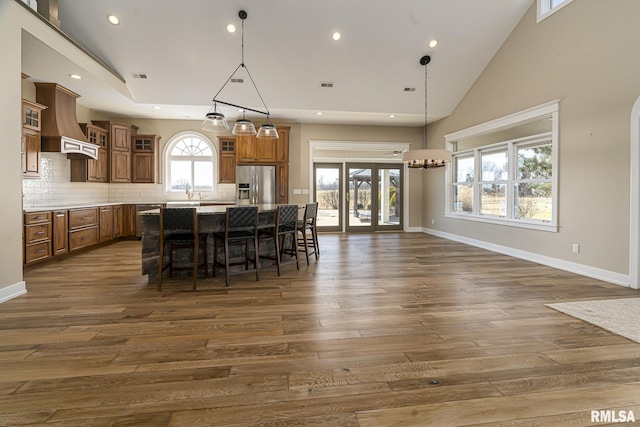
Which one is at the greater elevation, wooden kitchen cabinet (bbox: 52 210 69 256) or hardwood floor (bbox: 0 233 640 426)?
wooden kitchen cabinet (bbox: 52 210 69 256)

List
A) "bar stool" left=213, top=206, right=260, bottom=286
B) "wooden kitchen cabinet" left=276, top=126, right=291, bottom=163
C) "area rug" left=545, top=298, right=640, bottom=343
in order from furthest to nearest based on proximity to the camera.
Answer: "wooden kitchen cabinet" left=276, top=126, right=291, bottom=163 < "bar stool" left=213, top=206, right=260, bottom=286 < "area rug" left=545, top=298, right=640, bottom=343

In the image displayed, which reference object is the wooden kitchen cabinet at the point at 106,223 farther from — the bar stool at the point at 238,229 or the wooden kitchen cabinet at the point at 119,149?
the bar stool at the point at 238,229

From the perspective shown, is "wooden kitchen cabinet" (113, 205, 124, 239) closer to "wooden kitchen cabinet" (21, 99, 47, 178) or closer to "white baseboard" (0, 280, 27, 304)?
"wooden kitchen cabinet" (21, 99, 47, 178)

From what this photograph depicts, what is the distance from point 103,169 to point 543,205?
8.74 m

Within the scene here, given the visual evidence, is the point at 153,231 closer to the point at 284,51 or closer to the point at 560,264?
the point at 284,51

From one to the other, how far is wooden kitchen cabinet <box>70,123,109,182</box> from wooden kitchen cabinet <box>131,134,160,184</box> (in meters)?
0.62

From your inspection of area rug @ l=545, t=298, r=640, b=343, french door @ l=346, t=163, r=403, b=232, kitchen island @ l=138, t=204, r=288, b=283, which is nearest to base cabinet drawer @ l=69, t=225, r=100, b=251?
kitchen island @ l=138, t=204, r=288, b=283

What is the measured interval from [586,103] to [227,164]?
273 inches

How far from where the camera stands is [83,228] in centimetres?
575

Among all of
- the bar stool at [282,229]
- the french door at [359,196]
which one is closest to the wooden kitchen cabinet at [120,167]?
the french door at [359,196]

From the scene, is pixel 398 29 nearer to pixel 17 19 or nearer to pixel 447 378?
pixel 17 19

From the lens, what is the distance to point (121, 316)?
2.81 m

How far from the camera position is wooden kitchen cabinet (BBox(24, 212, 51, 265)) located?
438cm

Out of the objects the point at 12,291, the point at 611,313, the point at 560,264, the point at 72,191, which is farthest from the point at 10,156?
the point at 560,264
